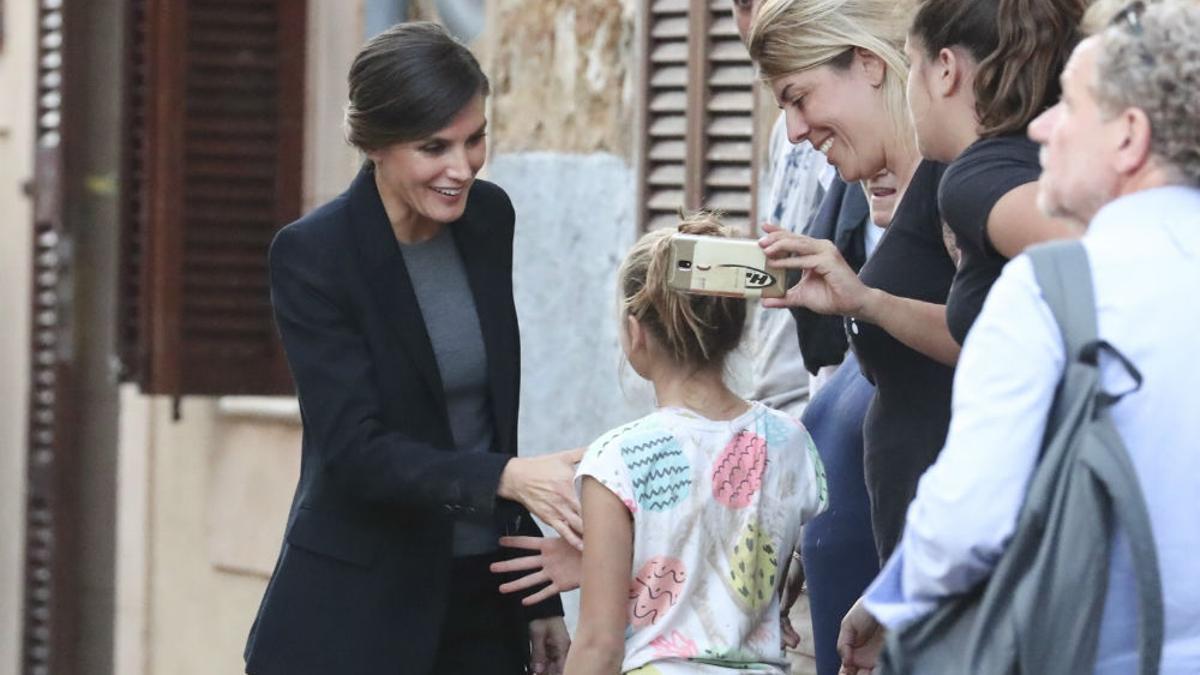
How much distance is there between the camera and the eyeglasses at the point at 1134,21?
9.04 feet

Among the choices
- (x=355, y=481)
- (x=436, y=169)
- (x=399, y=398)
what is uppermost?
(x=436, y=169)

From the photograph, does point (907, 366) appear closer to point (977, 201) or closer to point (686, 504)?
point (686, 504)

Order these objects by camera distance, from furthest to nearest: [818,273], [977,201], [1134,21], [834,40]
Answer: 1. [834,40]
2. [818,273]
3. [977,201]
4. [1134,21]

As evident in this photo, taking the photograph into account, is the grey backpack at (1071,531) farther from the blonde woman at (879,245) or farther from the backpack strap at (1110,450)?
the blonde woman at (879,245)

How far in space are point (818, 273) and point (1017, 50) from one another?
1.37 ft

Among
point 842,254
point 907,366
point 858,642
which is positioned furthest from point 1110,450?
point 842,254

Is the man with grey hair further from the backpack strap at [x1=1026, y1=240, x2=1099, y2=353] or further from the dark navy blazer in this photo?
the dark navy blazer

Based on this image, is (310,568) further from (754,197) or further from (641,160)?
(641,160)

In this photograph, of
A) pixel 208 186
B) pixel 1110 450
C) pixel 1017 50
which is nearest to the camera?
pixel 1110 450

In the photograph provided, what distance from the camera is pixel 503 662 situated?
13.8ft

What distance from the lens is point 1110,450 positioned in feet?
8.75

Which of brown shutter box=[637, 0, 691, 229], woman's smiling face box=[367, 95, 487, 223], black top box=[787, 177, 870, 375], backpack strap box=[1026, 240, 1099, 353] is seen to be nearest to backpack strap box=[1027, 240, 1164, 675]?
backpack strap box=[1026, 240, 1099, 353]

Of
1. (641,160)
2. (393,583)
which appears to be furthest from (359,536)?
(641,160)

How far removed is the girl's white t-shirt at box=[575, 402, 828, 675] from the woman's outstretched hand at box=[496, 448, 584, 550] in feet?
0.41
